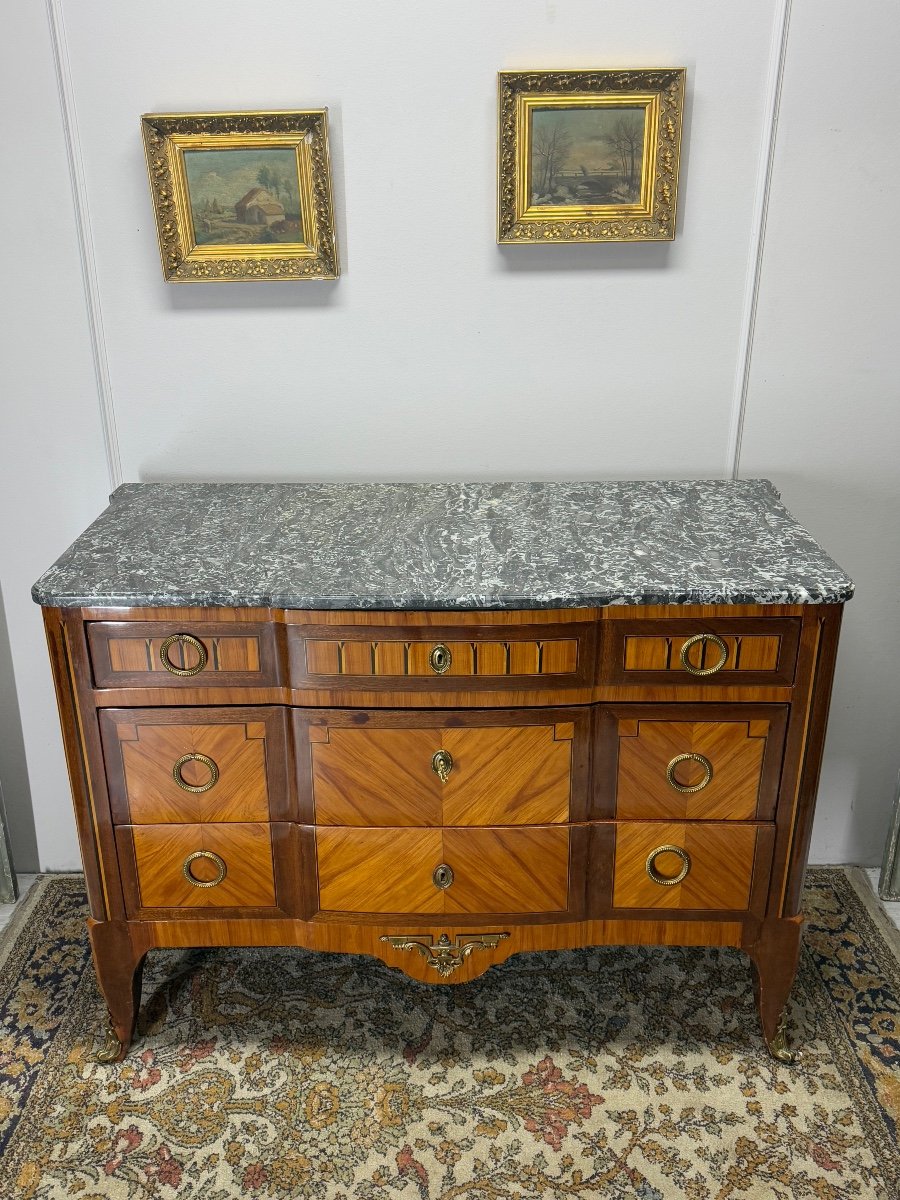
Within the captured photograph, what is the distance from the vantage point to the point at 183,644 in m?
1.80

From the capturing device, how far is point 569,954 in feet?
7.82

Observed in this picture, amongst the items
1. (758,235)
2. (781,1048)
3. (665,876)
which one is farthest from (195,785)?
(758,235)

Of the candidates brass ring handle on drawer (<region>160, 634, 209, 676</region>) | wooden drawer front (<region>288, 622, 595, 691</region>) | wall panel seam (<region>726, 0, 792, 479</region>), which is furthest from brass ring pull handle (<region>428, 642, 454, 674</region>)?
wall panel seam (<region>726, 0, 792, 479</region>)

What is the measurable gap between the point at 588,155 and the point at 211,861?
5.14 ft

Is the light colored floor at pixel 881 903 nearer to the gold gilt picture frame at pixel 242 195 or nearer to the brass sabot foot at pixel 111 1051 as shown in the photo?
the brass sabot foot at pixel 111 1051

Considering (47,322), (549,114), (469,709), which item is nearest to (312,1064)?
(469,709)

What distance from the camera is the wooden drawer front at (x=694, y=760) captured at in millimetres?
1854

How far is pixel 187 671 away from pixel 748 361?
135 cm

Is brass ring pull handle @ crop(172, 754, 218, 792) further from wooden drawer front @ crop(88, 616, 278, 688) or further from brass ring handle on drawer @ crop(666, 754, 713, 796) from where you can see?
brass ring handle on drawer @ crop(666, 754, 713, 796)

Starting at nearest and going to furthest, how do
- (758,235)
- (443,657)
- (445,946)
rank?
(443,657) → (445,946) → (758,235)

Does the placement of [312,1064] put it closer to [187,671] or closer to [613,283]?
[187,671]

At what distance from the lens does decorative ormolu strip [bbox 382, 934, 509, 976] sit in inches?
79.2

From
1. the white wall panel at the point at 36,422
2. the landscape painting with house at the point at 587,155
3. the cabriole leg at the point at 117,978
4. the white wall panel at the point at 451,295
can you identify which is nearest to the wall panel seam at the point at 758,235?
the white wall panel at the point at 451,295

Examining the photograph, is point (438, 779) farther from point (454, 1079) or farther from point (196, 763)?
point (454, 1079)
